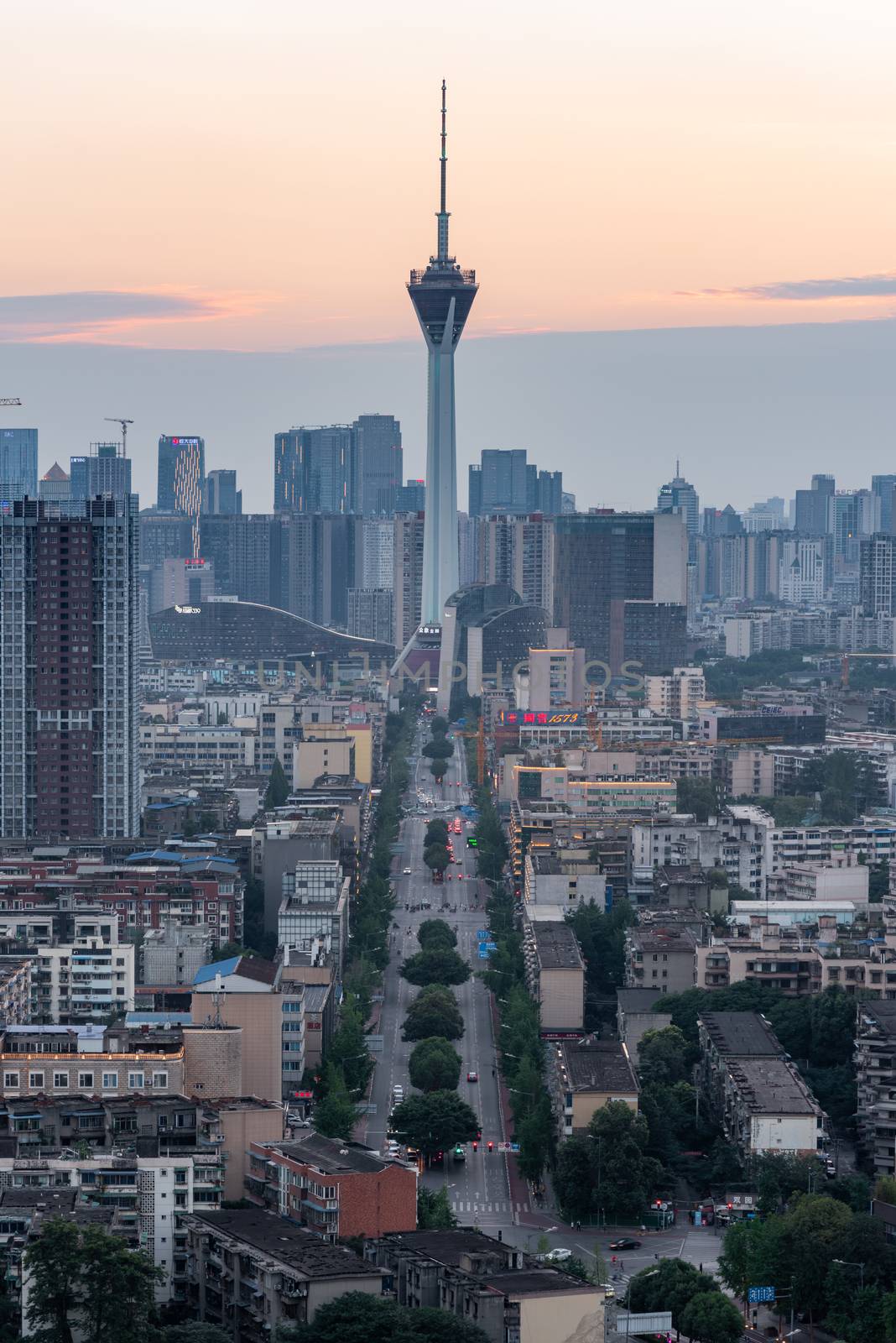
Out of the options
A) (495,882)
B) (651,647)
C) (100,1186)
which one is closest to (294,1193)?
(100,1186)

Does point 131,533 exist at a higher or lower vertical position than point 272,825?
higher

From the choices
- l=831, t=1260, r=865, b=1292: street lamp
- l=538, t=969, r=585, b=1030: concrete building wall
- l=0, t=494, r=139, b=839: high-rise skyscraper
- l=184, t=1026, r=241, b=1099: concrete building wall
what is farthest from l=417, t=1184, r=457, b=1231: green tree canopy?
l=0, t=494, r=139, b=839: high-rise skyscraper

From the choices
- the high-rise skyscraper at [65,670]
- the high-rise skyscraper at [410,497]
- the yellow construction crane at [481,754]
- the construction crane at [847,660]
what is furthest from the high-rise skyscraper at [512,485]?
the high-rise skyscraper at [65,670]

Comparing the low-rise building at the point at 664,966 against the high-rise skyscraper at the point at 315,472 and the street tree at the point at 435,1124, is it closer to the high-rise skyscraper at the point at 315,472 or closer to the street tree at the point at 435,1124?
the street tree at the point at 435,1124

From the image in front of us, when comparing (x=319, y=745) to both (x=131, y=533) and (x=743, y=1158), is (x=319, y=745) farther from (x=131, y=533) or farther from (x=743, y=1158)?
(x=743, y=1158)

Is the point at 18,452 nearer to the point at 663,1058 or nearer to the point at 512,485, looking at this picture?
the point at 512,485
